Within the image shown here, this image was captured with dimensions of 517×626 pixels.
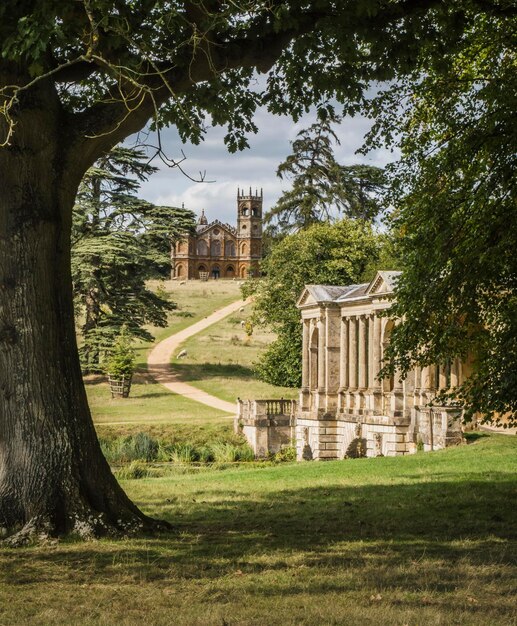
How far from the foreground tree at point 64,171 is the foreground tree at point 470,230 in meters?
2.63

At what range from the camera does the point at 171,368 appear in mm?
51375

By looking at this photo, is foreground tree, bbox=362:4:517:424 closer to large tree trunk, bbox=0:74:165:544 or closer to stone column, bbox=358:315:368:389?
large tree trunk, bbox=0:74:165:544

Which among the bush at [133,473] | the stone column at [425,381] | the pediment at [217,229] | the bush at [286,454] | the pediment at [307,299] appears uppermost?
the pediment at [217,229]

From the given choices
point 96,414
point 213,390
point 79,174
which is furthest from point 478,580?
point 213,390

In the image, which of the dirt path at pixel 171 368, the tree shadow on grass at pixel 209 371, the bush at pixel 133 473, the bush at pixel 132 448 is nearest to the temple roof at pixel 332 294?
the dirt path at pixel 171 368

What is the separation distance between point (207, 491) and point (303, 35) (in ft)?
23.5

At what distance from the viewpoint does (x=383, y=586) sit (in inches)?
267

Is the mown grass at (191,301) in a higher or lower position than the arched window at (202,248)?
lower

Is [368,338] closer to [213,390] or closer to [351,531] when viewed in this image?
[213,390]

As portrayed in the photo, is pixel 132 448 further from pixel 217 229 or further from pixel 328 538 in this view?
pixel 217 229

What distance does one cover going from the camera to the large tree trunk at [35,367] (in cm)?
905

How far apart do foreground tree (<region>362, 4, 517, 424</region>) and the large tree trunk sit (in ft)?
15.0

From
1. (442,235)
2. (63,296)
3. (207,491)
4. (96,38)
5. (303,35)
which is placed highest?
(303,35)

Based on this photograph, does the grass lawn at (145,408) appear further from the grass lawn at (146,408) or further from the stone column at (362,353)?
the stone column at (362,353)
